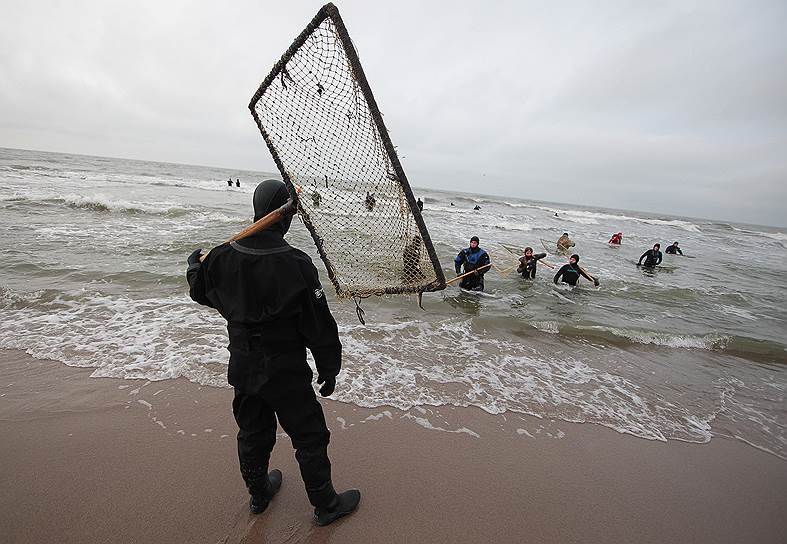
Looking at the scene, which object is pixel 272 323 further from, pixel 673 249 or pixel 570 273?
pixel 673 249

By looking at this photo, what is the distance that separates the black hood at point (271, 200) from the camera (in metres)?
1.83

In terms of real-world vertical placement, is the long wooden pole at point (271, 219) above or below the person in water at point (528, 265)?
above

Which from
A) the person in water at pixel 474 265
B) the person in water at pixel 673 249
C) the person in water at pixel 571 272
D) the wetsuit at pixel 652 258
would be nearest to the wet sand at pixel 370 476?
the person in water at pixel 474 265

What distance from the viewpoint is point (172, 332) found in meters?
4.93

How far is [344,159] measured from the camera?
2588 mm

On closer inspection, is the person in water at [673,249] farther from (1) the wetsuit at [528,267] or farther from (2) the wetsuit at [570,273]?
(1) the wetsuit at [528,267]

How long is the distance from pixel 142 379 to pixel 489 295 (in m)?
7.23

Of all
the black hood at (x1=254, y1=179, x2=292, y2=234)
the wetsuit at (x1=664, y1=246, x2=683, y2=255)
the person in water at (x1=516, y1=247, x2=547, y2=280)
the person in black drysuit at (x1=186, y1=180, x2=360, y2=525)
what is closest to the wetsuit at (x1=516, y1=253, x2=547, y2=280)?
the person in water at (x1=516, y1=247, x2=547, y2=280)

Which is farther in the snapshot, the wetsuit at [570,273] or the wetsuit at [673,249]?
the wetsuit at [673,249]

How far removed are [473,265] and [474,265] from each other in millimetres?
24

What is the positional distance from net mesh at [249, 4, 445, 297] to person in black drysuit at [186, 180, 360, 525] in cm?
32

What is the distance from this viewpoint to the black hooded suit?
176 centimetres

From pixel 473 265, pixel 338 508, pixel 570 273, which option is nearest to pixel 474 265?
pixel 473 265

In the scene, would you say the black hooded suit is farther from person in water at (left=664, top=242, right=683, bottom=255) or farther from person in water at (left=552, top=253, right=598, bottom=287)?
person in water at (left=664, top=242, right=683, bottom=255)
